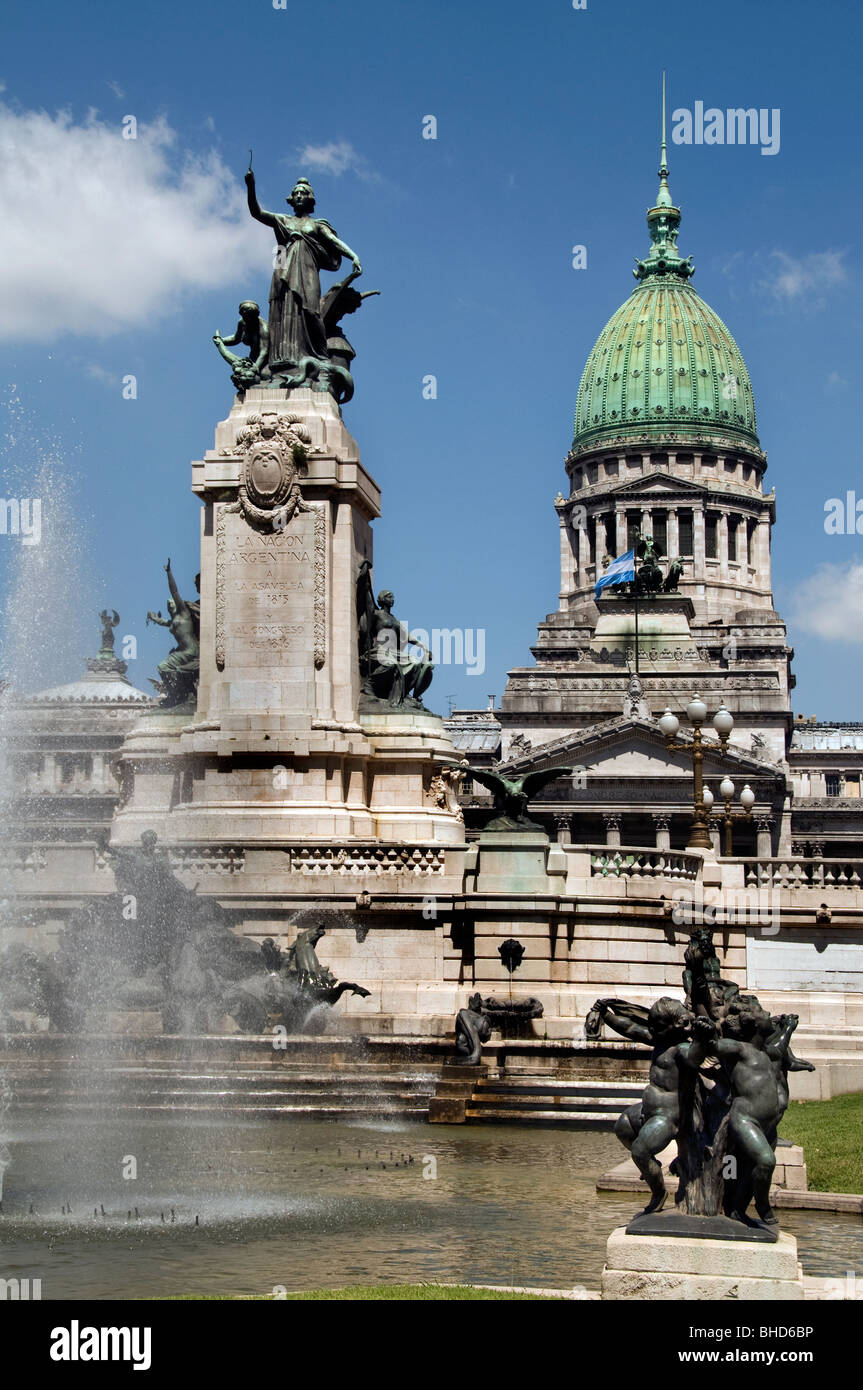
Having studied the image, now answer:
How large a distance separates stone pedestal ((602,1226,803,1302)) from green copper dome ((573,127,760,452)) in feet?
434

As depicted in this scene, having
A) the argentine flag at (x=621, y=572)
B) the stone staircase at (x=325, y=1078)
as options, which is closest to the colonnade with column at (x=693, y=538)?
the argentine flag at (x=621, y=572)

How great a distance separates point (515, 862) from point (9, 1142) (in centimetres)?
1146

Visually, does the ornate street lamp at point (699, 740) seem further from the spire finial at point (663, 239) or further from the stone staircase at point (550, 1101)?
the spire finial at point (663, 239)

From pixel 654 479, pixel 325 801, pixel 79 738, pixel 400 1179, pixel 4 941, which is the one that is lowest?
pixel 400 1179

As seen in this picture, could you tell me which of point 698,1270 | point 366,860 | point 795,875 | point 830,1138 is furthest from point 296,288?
point 698,1270

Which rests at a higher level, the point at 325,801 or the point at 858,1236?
the point at 325,801

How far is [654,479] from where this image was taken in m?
140

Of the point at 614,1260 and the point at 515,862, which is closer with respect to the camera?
the point at 614,1260

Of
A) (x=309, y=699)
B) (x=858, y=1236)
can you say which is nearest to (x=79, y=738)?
(x=309, y=699)

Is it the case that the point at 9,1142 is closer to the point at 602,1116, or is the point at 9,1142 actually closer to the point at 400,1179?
the point at 400,1179

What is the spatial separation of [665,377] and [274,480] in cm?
11046

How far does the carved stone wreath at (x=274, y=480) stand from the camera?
36906 mm

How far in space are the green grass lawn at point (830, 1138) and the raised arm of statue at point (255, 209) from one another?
68.2ft
